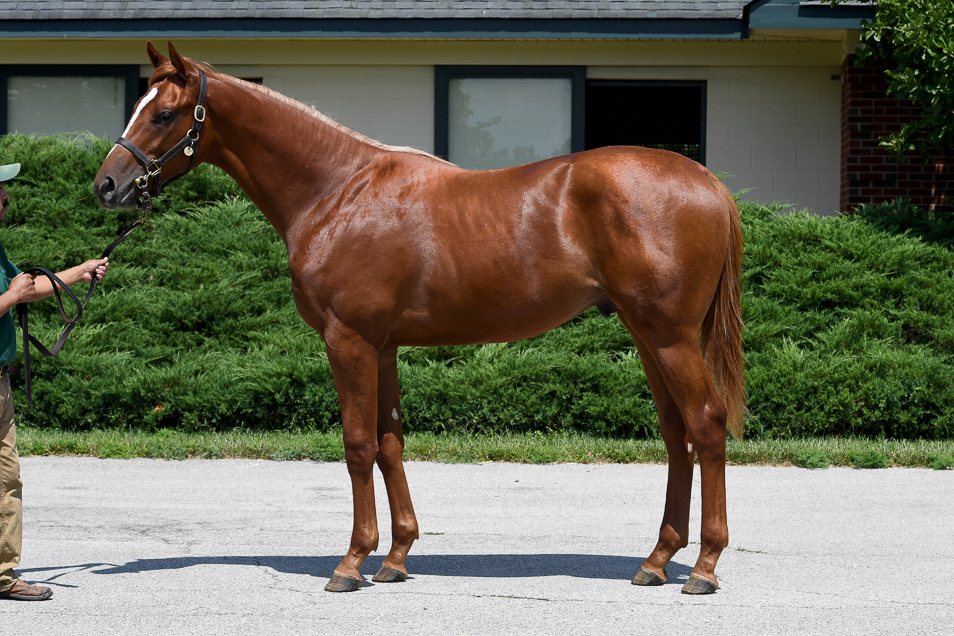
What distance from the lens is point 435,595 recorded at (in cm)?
459

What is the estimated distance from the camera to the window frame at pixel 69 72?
1338 centimetres

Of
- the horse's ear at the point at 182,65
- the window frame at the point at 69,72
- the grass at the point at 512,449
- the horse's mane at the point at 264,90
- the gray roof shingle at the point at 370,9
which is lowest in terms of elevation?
the grass at the point at 512,449

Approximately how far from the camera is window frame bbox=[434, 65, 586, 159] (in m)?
12.9

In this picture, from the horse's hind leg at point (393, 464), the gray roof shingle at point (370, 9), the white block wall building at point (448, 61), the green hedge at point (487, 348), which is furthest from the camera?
the white block wall building at point (448, 61)

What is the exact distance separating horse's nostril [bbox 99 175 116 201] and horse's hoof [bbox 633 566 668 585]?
10.3 feet

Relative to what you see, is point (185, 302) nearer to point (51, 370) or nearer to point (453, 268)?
point (51, 370)

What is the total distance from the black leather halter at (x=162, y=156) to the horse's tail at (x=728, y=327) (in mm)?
2545

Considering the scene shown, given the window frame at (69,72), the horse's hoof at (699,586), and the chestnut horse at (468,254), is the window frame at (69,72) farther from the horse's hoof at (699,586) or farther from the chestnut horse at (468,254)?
the horse's hoof at (699,586)

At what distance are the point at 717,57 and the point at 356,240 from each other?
30.5 feet

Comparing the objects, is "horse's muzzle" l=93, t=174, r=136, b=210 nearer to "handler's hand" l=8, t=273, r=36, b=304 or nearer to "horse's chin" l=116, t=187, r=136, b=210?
"horse's chin" l=116, t=187, r=136, b=210

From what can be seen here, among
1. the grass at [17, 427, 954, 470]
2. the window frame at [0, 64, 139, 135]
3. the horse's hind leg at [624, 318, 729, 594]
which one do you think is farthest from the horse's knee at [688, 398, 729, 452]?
the window frame at [0, 64, 139, 135]

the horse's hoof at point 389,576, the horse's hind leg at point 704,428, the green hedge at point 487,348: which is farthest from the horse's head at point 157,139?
the green hedge at point 487,348

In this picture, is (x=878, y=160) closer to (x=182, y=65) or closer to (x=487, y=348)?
(x=487, y=348)

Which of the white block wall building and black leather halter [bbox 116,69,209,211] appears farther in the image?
the white block wall building
